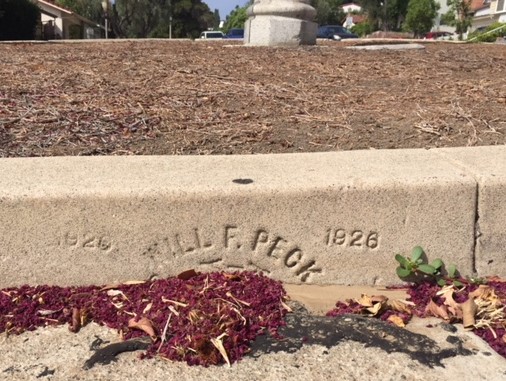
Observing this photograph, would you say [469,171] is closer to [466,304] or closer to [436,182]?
[436,182]

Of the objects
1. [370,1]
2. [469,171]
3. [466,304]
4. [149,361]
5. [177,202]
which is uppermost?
[370,1]

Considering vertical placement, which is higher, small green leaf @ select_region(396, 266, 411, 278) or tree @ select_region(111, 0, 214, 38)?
tree @ select_region(111, 0, 214, 38)

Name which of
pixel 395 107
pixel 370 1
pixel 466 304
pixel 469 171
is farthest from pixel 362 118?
pixel 370 1

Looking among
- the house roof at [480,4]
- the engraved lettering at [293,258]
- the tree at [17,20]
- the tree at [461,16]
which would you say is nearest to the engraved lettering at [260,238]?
the engraved lettering at [293,258]

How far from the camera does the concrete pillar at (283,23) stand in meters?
7.56

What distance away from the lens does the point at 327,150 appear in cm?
360

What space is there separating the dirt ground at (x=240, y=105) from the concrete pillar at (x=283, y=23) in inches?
62.5

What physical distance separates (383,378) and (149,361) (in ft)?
2.89

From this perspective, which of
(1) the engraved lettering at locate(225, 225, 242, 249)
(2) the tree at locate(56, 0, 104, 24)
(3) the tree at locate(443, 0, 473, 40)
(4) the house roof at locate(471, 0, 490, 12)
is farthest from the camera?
(4) the house roof at locate(471, 0, 490, 12)

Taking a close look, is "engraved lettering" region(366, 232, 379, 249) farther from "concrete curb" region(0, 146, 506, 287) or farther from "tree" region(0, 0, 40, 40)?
"tree" region(0, 0, 40, 40)

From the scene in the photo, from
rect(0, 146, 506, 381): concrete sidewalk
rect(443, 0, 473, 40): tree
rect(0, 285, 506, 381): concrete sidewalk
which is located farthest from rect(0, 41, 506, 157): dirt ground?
rect(443, 0, 473, 40): tree

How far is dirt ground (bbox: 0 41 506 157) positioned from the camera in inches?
145

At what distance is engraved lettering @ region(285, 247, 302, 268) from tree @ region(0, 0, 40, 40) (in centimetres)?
2029

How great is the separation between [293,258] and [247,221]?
0.98ft
